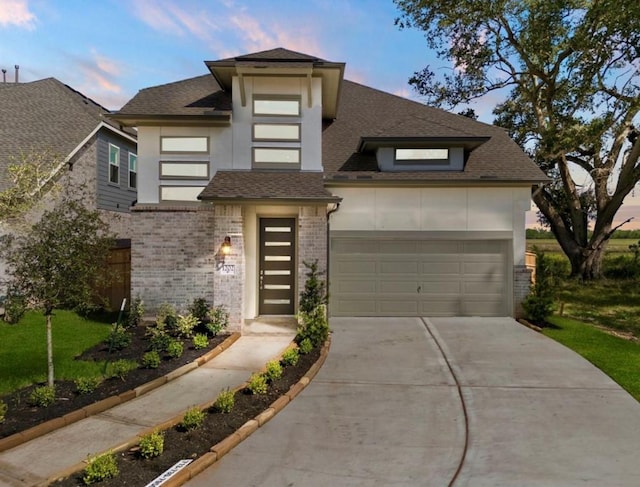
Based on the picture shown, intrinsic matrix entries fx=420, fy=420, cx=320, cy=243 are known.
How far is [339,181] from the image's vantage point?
12.2m

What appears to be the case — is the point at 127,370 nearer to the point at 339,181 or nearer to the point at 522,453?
the point at 522,453

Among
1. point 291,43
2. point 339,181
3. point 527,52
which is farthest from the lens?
point 527,52

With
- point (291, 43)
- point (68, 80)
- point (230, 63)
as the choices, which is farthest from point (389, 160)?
point (68, 80)

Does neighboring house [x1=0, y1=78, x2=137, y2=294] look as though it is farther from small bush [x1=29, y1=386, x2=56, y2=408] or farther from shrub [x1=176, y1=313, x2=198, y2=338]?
small bush [x1=29, y1=386, x2=56, y2=408]

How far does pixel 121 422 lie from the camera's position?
5.71 meters

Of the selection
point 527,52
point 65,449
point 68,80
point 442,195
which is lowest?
point 65,449

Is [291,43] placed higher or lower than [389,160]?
higher

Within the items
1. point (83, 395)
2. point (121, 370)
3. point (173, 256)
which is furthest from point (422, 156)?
point (83, 395)

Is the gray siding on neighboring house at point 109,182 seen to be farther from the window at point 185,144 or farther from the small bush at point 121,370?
the small bush at point 121,370

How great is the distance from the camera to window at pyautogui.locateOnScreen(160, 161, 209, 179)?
38.1 ft

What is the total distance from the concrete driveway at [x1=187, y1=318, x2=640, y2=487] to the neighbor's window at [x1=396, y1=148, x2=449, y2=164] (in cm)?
601

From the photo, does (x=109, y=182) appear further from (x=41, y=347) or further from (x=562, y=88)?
(x=562, y=88)

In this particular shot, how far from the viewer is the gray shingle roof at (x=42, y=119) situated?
14539 mm

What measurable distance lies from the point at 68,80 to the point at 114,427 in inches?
774
